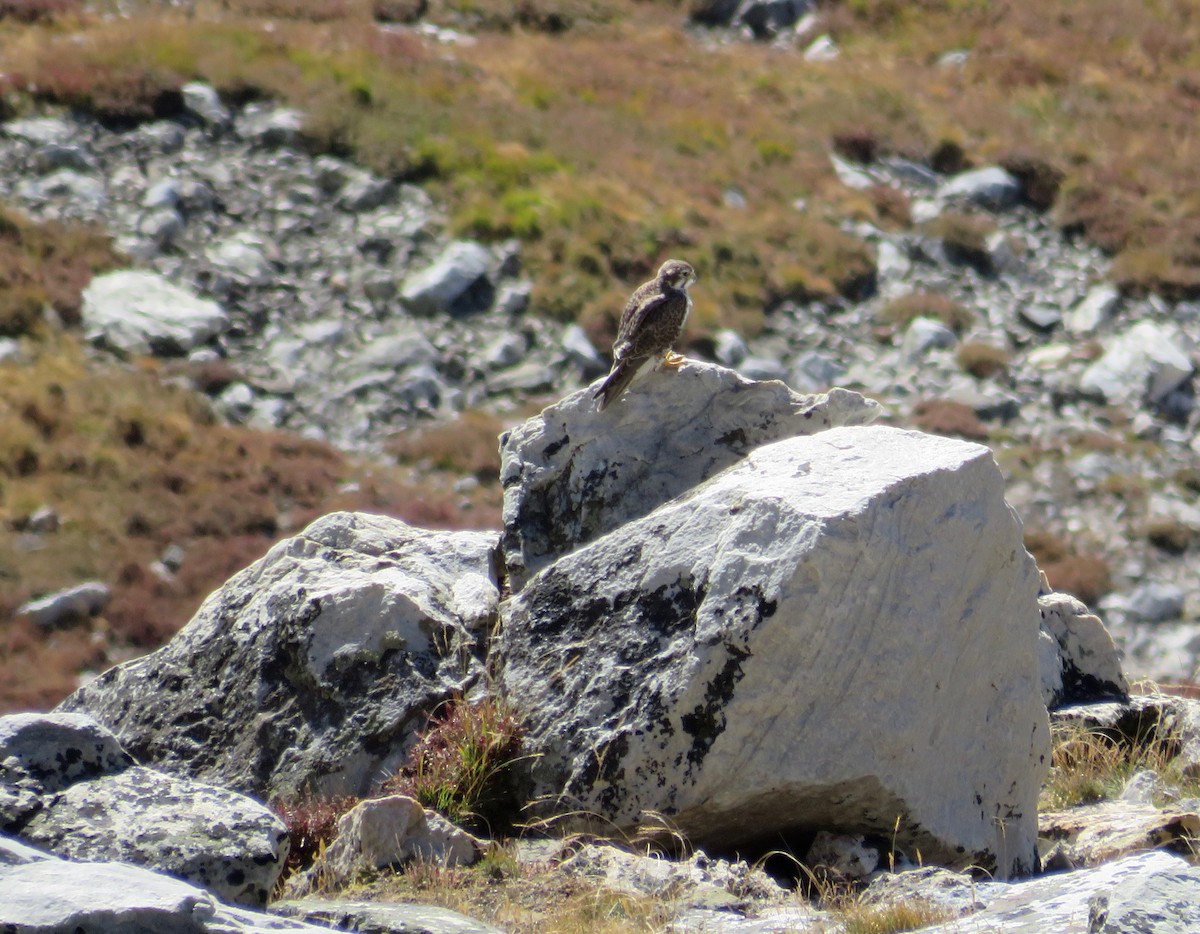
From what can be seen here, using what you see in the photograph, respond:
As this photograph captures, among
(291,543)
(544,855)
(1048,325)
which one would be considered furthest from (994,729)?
(1048,325)

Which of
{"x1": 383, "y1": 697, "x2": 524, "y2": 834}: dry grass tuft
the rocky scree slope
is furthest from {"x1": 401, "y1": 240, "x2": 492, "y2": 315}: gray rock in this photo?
{"x1": 383, "y1": 697, "x2": 524, "y2": 834}: dry grass tuft

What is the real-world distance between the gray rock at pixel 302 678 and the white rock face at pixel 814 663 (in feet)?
2.49

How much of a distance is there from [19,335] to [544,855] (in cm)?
2350

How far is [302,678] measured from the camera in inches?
338

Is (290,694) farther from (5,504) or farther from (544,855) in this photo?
(5,504)

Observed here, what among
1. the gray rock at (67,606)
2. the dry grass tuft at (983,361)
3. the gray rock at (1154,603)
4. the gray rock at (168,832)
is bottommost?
the gray rock at (67,606)

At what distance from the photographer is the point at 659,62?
4394 centimetres

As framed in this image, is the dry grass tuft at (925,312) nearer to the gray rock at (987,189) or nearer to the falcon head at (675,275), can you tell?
the gray rock at (987,189)

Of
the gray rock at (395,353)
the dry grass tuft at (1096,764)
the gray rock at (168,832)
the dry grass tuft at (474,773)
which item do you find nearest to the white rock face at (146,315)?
the gray rock at (395,353)

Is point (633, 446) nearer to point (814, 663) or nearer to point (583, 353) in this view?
point (814, 663)

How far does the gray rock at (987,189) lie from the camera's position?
1454 inches

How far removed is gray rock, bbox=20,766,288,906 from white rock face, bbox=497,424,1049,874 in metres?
1.87

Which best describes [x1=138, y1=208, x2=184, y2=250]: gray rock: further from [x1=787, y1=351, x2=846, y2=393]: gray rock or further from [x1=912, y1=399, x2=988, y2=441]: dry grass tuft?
[x1=912, y1=399, x2=988, y2=441]: dry grass tuft

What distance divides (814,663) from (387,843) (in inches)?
96.1
